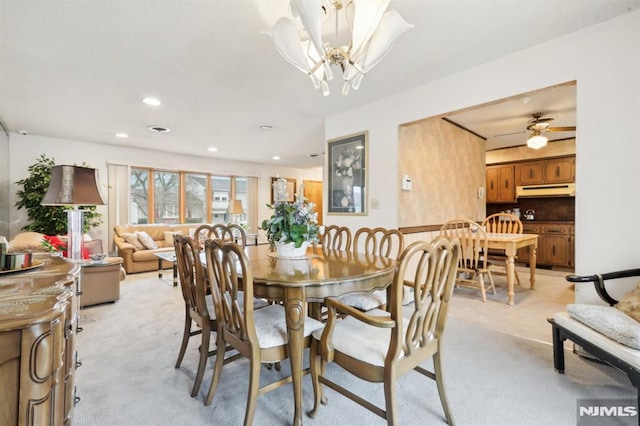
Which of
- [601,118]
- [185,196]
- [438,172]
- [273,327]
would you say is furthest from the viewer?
[185,196]

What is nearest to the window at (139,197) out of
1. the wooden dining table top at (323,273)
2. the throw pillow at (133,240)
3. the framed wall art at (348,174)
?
the throw pillow at (133,240)

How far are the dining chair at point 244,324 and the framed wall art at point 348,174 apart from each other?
2.26 meters

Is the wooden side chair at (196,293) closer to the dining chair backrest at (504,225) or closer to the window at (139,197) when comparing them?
the dining chair backrest at (504,225)

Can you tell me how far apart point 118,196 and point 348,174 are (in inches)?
183

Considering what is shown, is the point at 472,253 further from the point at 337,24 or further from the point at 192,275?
the point at 192,275

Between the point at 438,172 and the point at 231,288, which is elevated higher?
the point at 438,172

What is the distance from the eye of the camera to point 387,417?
1226mm

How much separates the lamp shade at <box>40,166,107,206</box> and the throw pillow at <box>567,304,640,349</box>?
11.6ft

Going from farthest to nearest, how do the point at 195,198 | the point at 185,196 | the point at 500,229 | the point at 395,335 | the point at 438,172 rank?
1. the point at 195,198
2. the point at 185,196
3. the point at 500,229
4. the point at 438,172
5. the point at 395,335

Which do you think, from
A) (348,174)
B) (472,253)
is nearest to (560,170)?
(472,253)

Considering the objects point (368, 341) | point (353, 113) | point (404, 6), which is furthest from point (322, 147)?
point (368, 341)

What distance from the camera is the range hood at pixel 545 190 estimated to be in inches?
215

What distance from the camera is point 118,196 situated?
5633mm

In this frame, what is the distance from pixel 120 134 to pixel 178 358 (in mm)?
4245
